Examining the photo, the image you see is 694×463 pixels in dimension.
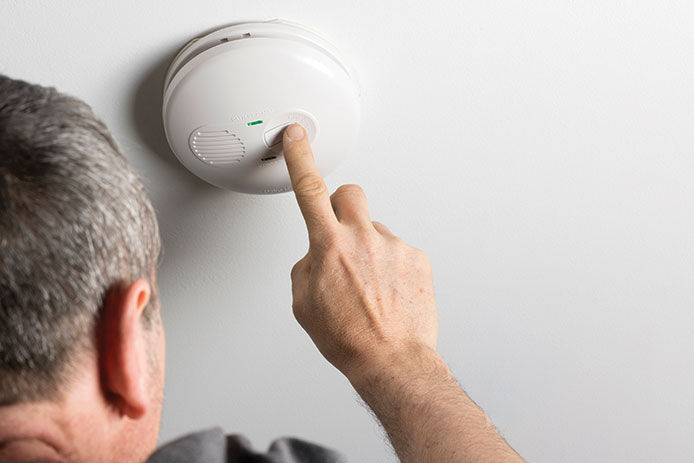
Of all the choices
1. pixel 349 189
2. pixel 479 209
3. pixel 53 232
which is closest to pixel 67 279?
pixel 53 232

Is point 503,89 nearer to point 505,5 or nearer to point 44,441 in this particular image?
point 505,5

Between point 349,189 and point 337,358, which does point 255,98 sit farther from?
point 337,358

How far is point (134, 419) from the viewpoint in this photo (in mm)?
594

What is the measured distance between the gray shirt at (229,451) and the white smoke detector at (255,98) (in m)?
0.26

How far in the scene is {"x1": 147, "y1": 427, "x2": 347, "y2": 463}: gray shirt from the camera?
593mm

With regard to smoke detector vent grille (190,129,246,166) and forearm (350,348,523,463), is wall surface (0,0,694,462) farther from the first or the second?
forearm (350,348,523,463)

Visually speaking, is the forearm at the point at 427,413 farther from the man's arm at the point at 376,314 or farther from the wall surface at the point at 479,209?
the wall surface at the point at 479,209

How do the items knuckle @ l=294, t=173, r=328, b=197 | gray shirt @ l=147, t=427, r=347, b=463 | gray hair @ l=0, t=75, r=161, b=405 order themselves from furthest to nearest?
knuckle @ l=294, t=173, r=328, b=197, gray shirt @ l=147, t=427, r=347, b=463, gray hair @ l=0, t=75, r=161, b=405

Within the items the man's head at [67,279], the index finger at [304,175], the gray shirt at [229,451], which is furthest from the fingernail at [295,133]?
the gray shirt at [229,451]

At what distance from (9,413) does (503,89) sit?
20.6 inches

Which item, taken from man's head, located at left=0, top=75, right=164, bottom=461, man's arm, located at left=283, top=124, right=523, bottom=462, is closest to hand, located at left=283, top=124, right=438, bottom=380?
man's arm, located at left=283, top=124, right=523, bottom=462

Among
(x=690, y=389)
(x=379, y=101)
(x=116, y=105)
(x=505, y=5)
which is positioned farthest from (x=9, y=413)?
(x=690, y=389)

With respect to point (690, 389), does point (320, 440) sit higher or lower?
lower

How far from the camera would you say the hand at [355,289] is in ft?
2.46
